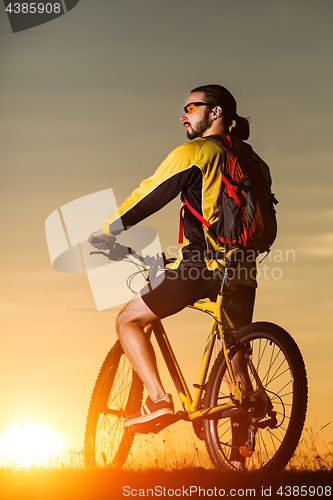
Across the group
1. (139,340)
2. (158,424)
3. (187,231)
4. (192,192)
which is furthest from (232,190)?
(158,424)

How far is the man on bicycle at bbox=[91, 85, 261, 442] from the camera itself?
4.89 m

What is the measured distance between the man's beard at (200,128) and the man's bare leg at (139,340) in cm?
117

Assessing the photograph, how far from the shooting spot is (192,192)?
495 centimetres

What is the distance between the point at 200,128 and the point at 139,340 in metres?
1.50

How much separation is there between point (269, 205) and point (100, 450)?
227 cm

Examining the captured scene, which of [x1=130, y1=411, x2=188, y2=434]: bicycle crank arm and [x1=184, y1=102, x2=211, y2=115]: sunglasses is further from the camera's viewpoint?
[x1=184, y1=102, x2=211, y2=115]: sunglasses

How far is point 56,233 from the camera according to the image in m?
5.24

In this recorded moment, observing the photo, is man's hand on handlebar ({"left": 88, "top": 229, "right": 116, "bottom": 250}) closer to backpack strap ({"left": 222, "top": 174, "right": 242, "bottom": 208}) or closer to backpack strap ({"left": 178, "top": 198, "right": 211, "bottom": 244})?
backpack strap ({"left": 178, "top": 198, "right": 211, "bottom": 244})

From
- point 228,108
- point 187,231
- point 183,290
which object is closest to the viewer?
point 183,290

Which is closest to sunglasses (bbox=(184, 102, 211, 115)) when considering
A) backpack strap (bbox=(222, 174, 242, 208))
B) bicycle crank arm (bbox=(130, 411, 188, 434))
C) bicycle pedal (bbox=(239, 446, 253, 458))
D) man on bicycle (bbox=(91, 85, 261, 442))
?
man on bicycle (bbox=(91, 85, 261, 442))

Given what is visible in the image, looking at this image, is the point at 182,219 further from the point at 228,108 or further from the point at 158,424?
the point at 158,424

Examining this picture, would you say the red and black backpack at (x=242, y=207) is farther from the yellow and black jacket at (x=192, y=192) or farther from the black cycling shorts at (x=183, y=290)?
the black cycling shorts at (x=183, y=290)

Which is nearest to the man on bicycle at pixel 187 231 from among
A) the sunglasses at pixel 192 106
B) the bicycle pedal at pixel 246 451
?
the sunglasses at pixel 192 106

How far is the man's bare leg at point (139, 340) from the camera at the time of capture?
5.04m
